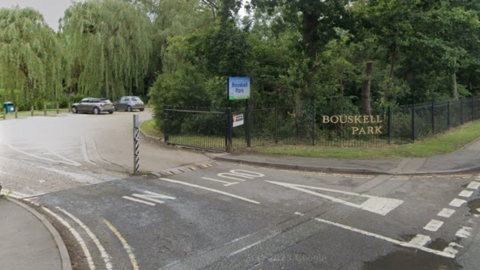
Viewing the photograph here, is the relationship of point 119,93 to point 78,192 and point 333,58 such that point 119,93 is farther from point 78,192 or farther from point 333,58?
point 78,192

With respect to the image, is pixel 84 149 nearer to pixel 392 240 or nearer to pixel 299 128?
pixel 299 128

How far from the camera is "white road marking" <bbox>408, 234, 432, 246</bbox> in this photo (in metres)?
5.92

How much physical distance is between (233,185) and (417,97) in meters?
17.0

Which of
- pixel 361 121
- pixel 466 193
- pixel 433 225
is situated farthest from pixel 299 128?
pixel 433 225

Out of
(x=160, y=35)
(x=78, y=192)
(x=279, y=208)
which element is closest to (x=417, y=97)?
(x=279, y=208)

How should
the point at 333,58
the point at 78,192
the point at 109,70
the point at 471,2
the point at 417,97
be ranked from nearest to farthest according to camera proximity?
1. the point at 78,192
2. the point at 333,58
3. the point at 417,97
4. the point at 471,2
5. the point at 109,70

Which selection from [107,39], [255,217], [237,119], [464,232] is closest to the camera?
[464,232]

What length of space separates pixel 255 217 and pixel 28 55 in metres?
34.2

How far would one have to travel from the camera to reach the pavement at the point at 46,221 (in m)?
5.34

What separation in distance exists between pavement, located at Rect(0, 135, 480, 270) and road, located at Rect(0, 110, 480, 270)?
308 mm

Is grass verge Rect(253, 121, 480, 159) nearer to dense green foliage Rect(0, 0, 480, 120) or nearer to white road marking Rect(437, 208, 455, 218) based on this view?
dense green foliage Rect(0, 0, 480, 120)

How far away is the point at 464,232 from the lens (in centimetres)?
638

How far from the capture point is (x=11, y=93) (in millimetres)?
37375

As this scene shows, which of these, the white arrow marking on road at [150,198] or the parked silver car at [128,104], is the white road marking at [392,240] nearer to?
the white arrow marking on road at [150,198]
